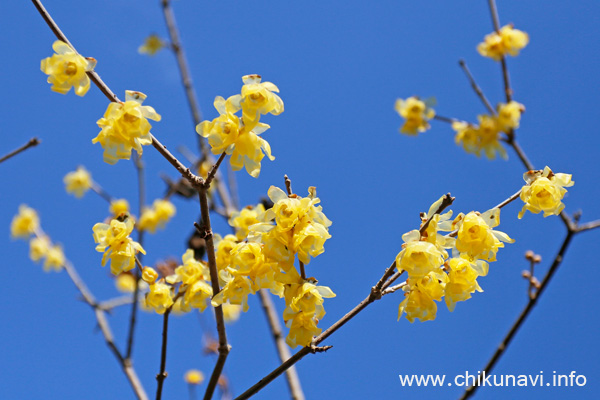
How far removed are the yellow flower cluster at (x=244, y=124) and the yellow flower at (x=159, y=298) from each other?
79 cm

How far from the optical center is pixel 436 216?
1820 mm

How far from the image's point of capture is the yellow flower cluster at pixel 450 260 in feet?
5.92

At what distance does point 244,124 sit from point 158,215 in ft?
16.6

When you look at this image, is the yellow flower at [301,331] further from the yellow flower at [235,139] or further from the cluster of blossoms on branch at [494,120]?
the cluster of blossoms on branch at [494,120]

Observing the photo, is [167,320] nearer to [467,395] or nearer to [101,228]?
[101,228]

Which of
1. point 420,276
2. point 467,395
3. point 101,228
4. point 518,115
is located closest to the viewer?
point 420,276

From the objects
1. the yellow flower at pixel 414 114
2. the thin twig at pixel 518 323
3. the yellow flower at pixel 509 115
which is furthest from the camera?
the yellow flower at pixel 414 114

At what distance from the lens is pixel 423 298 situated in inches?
73.4

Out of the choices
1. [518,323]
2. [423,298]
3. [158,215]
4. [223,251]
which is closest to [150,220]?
[158,215]

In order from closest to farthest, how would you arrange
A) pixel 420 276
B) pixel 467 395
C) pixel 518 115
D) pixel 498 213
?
pixel 420 276
pixel 498 213
pixel 467 395
pixel 518 115

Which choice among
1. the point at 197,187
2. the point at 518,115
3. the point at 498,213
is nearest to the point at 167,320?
the point at 197,187

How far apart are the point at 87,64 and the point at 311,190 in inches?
39.1

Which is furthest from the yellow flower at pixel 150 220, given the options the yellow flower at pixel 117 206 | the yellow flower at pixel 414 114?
the yellow flower at pixel 414 114

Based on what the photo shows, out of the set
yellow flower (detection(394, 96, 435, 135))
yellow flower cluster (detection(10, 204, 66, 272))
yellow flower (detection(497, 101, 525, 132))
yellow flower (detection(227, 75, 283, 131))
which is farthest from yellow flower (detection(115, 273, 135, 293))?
yellow flower (detection(227, 75, 283, 131))
